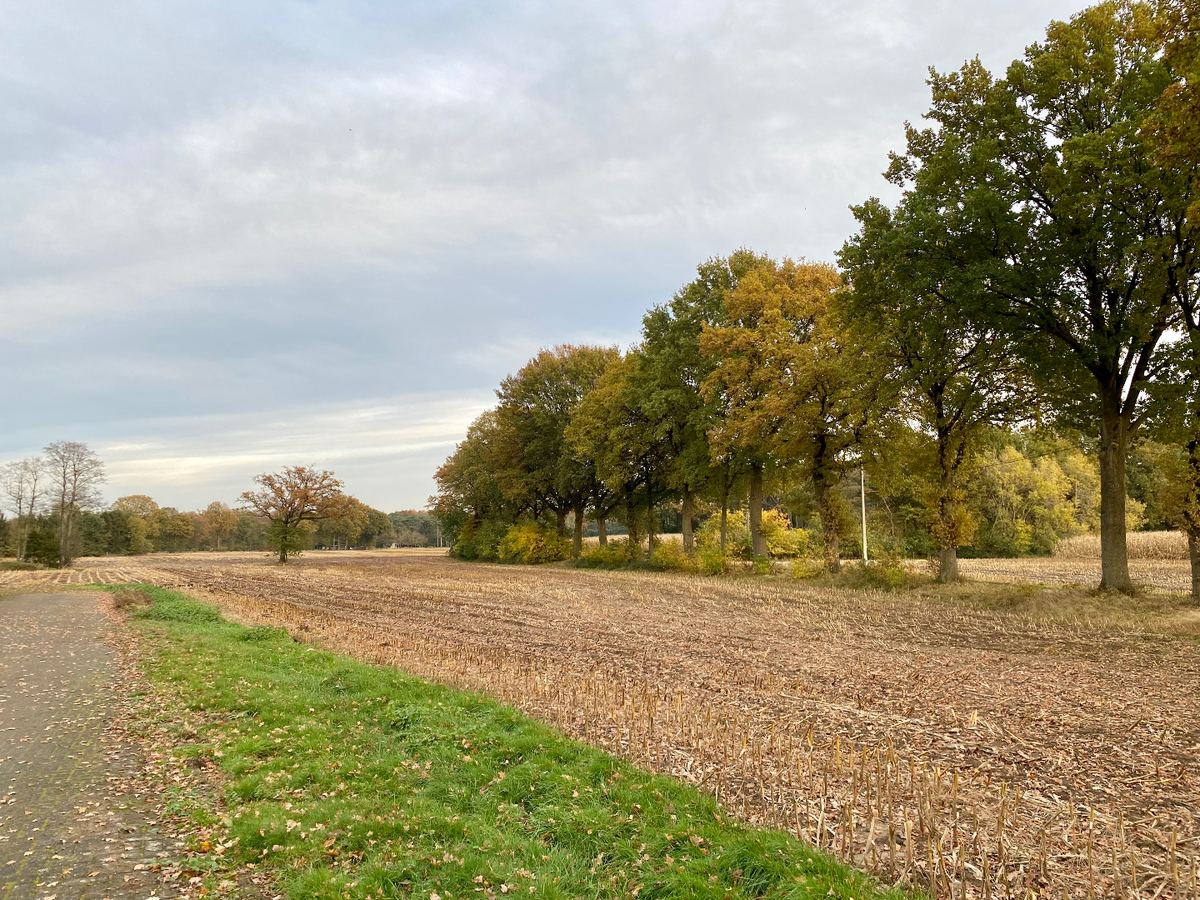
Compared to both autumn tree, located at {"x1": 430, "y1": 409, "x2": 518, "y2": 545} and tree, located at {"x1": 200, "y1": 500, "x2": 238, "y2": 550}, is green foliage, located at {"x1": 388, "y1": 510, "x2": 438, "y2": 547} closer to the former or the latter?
tree, located at {"x1": 200, "y1": 500, "x2": 238, "y2": 550}

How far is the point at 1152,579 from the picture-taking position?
79.0ft

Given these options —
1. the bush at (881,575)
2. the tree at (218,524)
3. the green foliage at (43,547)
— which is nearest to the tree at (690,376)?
the bush at (881,575)

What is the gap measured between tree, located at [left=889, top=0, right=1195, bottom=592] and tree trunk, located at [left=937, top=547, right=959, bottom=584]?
220 inches

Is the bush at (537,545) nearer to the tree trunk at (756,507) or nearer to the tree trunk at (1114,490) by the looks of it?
the tree trunk at (756,507)

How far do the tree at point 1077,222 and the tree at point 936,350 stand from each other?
79 centimetres

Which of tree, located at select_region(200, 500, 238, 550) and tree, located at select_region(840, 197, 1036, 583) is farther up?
tree, located at select_region(840, 197, 1036, 583)

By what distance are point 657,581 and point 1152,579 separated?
19324 millimetres

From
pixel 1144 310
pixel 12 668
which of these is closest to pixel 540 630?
pixel 12 668

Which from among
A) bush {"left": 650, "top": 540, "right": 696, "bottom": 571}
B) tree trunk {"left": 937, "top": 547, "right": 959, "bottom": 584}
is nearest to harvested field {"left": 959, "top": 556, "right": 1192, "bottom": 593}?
tree trunk {"left": 937, "top": 547, "right": 959, "bottom": 584}

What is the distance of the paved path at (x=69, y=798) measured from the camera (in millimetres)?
5156

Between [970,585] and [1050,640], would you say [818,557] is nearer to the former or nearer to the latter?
[970,585]

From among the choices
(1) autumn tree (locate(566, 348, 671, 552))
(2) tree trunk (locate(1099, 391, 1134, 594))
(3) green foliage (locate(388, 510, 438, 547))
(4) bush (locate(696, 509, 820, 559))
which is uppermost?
(1) autumn tree (locate(566, 348, 671, 552))

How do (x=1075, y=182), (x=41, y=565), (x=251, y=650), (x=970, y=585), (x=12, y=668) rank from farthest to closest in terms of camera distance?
(x=41, y=565)
(x=970, y=585)
(x=1075, y=182)
(x=251, y=650)
(x=12, y=668)

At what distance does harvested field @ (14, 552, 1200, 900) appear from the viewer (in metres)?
5.22
